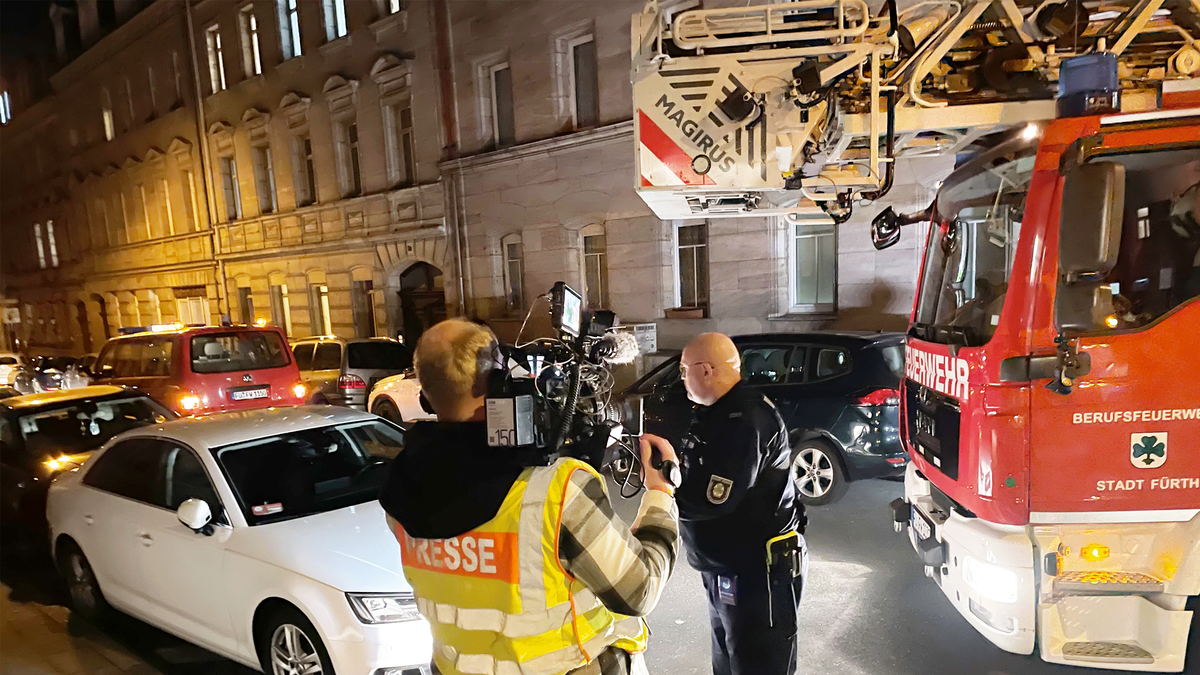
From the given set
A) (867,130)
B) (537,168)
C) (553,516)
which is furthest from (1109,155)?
(537,168)

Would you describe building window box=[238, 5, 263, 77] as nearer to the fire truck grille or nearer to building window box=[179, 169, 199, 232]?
building window box=[179, 169, 199, 232]

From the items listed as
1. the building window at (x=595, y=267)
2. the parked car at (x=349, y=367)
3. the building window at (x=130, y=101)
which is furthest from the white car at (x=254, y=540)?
the building window at (x=130, y=101)

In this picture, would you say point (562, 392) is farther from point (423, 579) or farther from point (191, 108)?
point (191, 108)

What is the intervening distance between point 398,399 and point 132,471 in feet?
16.0

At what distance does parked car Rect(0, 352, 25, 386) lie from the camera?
1262 centimetres

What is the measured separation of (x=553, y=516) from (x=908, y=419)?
295cm

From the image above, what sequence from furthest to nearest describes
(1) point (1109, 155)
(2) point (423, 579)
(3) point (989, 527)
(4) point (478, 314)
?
(4) point (478, 314) → (3) point (989, 527) → (1) point (1109, 155) → (2) point (423, 579)

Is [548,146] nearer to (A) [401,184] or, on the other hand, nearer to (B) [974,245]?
(A) [401,184]

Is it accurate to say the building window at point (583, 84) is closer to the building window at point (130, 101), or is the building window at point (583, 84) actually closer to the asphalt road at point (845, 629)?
the asphalt road at point (845, 629)

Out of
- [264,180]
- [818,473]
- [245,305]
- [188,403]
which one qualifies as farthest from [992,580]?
[245,305]

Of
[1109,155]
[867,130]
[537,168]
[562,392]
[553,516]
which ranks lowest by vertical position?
[553,516]

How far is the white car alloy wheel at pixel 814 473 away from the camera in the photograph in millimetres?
5719

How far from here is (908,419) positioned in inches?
145

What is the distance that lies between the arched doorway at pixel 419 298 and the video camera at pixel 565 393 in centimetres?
1400
